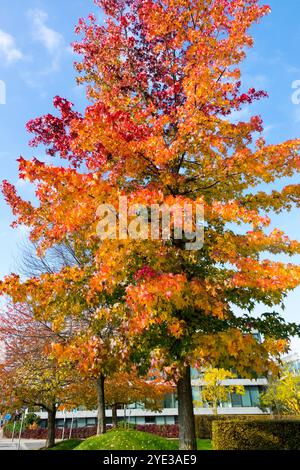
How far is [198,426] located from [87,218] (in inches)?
1200

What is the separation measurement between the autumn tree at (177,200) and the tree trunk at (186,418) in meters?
0.02

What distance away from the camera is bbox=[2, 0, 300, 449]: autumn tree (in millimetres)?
7148

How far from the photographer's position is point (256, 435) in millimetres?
17656

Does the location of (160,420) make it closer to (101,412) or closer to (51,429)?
(51,429)

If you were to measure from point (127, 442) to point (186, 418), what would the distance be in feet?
7.69

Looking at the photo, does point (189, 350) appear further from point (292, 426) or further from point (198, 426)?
point (198, 426)

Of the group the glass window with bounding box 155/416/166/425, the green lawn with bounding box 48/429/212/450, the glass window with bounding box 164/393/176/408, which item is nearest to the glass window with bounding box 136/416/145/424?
the glass window with bounding box 155/416/166/425

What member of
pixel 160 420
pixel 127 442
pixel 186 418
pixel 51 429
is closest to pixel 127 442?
pixel 127 442

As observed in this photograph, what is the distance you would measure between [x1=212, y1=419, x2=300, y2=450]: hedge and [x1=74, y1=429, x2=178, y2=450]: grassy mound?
314 inches

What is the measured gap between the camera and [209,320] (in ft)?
27.1
